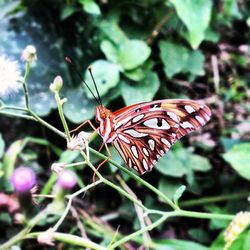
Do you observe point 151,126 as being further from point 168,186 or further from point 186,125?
point 168,186

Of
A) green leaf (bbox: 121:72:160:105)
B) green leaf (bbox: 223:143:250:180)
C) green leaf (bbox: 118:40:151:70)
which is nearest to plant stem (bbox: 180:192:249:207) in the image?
green leaf (bbox: 223:143:250:180)

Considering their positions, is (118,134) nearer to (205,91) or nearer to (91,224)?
(91,224)

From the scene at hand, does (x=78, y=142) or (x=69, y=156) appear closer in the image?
(x=78, y=142)

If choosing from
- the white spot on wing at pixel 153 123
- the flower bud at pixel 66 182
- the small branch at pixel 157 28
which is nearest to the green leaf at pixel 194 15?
the small branch at pixel 157 28

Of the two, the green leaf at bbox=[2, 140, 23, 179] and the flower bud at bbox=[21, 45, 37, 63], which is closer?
the flower bud at bbox=[21, 45, 37, 63]

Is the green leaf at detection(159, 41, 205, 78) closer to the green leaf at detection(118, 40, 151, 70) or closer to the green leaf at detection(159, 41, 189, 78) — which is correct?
the green leaf at detection(159, 41, 189, 78)

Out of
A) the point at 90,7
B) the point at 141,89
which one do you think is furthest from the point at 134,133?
the point at 90,7

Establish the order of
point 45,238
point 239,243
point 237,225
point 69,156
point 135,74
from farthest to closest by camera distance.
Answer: point 135,74 < point 69,156 < point 239,243 < point 237,225 < point 45,238
